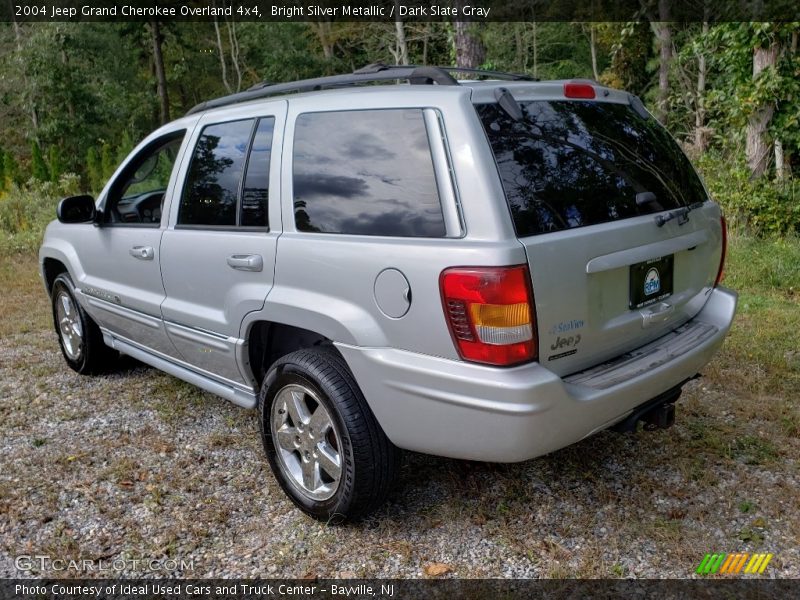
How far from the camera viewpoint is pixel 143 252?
3834 millimetres

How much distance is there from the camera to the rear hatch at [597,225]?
2.44 metres

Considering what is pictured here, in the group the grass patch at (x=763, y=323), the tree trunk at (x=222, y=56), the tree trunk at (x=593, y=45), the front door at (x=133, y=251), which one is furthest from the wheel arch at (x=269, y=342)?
the tree trunk at (x=222, y=56)

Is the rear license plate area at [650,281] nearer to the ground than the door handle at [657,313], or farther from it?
farther from it

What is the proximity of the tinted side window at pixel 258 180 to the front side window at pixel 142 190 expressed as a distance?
1057mm

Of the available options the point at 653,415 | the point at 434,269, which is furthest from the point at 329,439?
the point at 653,415

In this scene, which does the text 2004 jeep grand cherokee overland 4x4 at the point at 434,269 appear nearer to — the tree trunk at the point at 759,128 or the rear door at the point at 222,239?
the rear door at the point at 222,239

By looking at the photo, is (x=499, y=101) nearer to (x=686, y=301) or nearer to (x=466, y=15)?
(x=686, y=301)

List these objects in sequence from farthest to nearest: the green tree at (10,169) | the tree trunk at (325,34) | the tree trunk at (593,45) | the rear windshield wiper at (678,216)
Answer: the tree trunk at (325,34) → the tree trunk at (593,45) → the green tree at (10,169) → the rear windshield wiper at (678,216)

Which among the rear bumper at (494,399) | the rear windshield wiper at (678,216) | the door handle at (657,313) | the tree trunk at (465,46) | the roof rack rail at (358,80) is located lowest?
the rear bumper at (494,399)

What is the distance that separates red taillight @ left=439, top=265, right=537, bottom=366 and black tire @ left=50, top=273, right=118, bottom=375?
3.39 meters

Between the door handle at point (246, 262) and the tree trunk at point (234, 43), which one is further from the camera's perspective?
the tree trunk at point (234, 43)

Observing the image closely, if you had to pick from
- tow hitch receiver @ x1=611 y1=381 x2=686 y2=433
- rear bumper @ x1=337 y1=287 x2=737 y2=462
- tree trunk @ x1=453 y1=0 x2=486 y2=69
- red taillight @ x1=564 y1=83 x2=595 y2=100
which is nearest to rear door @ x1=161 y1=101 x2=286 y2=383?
rear bumper @ x1=337 y1=287 x2=737 y2=462

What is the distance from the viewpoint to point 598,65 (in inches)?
1123

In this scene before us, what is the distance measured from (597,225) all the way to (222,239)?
178 centimetres
